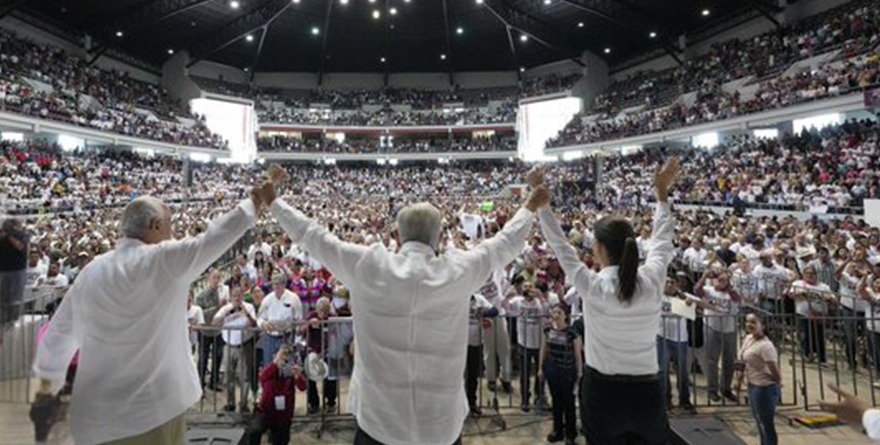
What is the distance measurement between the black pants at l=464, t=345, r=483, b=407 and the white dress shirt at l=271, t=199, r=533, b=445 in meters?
4.21

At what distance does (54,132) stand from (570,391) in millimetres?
29395

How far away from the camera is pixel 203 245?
219 cm

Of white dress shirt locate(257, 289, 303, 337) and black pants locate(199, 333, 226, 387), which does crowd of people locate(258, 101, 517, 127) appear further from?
white dress shirt locate(257, 289, 303, 337)

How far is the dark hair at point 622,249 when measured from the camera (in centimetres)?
252

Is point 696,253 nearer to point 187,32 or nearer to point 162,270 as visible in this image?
point 162,270

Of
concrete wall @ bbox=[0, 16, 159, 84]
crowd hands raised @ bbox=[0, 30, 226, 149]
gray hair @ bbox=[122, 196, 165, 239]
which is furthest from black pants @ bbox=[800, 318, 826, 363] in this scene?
concrete wall @ bbox=[0, 16, 159, 84]

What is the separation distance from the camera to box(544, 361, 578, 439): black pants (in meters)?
5.39

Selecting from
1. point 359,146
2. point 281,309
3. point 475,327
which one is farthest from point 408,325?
point 359,146

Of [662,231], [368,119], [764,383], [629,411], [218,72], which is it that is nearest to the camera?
[629,411]

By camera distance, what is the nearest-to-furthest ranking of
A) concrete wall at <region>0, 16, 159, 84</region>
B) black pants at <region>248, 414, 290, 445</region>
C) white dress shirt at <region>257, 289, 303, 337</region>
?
black pants at <region>248, 414, 290, 445</region>, white dress shirt at <region>257, 289, 303, 337</region>, concrete wall at <region>0, 16, 159, 84</region>

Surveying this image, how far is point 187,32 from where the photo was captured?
125ft

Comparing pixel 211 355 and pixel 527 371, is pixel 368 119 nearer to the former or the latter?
pixel 211 355

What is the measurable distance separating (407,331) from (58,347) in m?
1.61

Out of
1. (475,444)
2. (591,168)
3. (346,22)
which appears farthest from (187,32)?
(475,444)
